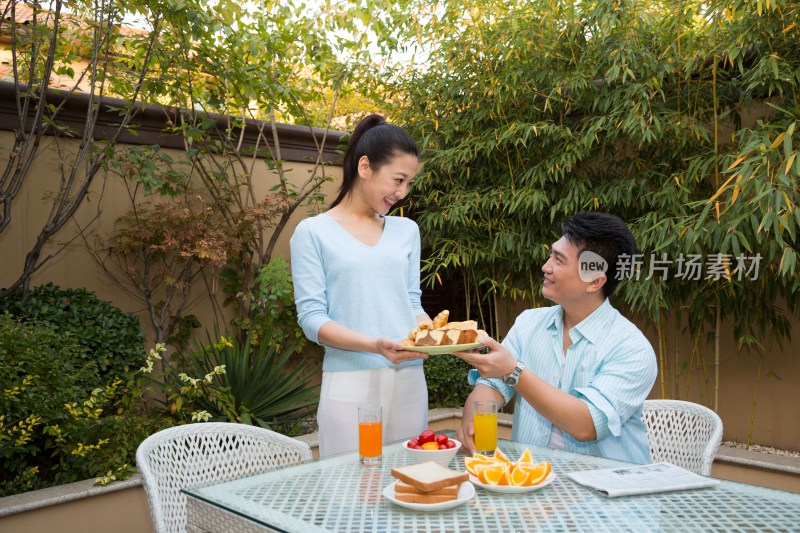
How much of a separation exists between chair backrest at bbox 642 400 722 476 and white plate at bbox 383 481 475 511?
113cm

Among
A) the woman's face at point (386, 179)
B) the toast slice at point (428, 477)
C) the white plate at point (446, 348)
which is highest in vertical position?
the woman's face at point (386, 179)

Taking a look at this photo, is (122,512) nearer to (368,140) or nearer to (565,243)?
(368,140)

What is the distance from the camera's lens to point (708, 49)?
362 centimetres

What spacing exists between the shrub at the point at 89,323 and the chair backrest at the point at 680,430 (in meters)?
2.39

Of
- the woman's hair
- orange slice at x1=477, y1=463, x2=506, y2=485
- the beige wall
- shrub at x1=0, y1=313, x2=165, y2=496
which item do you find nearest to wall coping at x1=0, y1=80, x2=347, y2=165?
the beige wall

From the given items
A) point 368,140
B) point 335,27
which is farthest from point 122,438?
point 335,27

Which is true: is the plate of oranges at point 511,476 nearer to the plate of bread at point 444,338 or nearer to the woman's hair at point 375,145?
the plate of bread at point 444,338

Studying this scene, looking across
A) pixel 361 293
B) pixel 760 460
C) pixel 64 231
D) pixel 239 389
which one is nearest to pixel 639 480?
pixel 361 293

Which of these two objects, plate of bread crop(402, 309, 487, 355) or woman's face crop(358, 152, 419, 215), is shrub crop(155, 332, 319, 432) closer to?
woman's face crop(358, 152, 419, 215)

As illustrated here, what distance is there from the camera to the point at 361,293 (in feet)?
6.79

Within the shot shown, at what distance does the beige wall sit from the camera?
148 inches

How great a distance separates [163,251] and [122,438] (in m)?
1.34

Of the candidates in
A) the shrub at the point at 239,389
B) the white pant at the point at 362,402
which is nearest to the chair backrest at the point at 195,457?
the white pant at the point at 362,402

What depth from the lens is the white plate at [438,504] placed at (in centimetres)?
129
